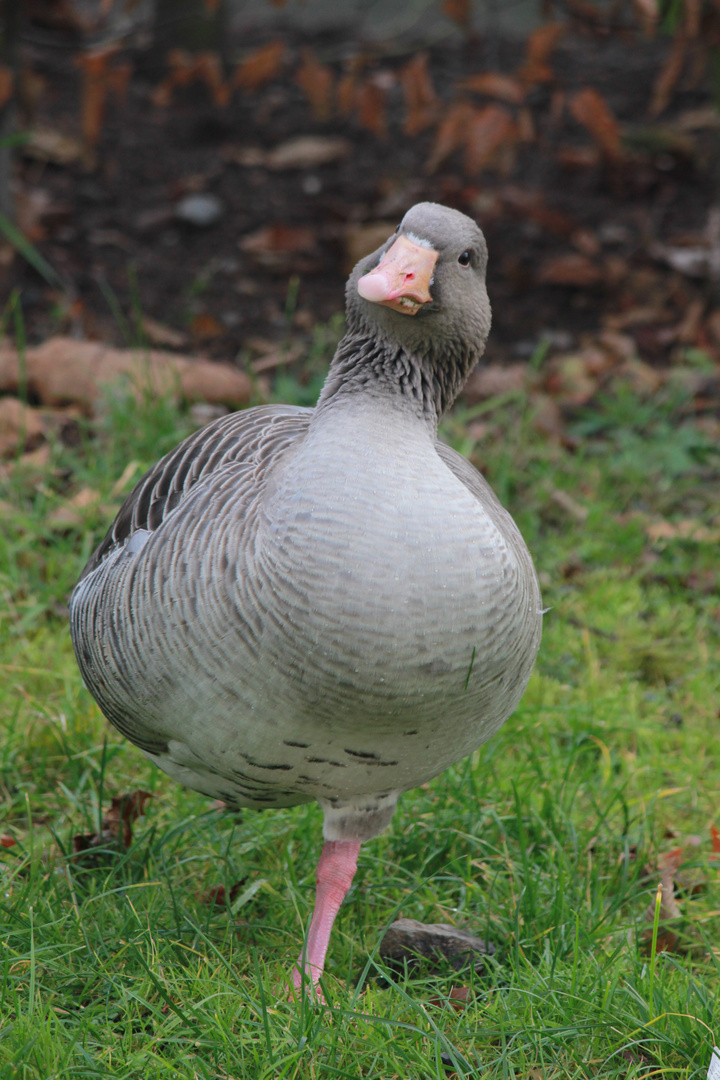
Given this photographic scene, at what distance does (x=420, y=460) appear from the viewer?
2451mm

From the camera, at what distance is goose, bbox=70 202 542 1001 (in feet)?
7.52

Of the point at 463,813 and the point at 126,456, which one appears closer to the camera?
the point at 463,813

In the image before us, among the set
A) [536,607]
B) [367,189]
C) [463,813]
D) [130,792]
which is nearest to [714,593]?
[463,813]

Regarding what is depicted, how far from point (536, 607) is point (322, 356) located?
141 inches

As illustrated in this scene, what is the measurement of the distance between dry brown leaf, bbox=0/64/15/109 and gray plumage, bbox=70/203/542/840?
12.3 ft

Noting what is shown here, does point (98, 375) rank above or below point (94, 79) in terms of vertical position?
below

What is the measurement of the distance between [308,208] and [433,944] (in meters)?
5.77

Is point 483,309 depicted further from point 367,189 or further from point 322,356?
point 367,189

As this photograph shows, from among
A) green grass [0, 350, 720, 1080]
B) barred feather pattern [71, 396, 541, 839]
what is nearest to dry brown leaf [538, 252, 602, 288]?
green grass [0, 350, 720, 1080]

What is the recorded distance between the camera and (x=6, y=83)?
5.67 m

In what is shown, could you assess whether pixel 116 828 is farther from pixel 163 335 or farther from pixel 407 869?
pixel 163 335

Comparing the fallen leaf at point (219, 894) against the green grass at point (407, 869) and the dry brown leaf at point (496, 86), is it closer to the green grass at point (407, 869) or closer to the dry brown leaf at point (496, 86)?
the green grass at point (407, 869)

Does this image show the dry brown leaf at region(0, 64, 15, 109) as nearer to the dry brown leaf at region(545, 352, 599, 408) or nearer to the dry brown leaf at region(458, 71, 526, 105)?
the dry brown leaf at region(458, 71, 526, 105)

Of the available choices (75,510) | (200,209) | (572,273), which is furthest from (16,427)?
(572,273)
